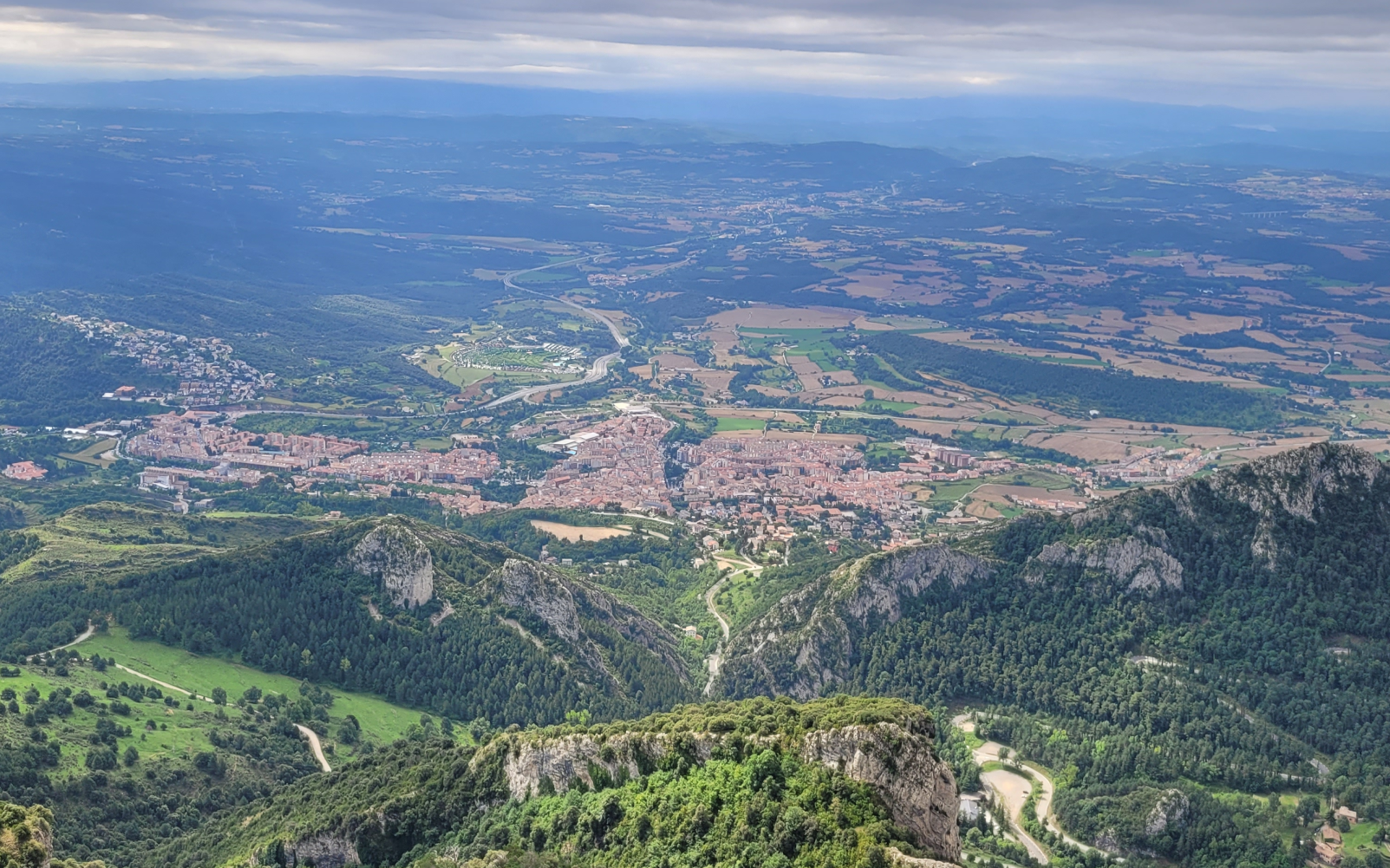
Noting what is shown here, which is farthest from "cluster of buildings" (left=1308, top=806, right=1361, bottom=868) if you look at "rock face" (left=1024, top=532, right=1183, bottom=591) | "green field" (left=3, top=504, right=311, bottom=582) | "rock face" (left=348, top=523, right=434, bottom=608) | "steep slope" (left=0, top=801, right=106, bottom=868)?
"green field" (left=3, top=504, right=311, bottom=582)

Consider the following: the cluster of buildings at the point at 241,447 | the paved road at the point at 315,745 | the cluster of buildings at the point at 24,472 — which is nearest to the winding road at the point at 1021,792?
the paved road at the point at 315,745

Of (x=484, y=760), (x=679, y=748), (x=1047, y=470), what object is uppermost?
(x=679, y=748)

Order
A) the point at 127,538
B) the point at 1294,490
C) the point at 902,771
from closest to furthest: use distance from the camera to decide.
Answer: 1. the point at 902,771
2. the point at 1294,490
3. the point at 127,538

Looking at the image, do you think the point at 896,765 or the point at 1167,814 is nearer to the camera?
the point at 896,765

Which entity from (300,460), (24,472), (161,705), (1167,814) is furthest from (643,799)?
(24,472)

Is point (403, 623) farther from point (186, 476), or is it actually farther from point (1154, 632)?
point (186, 476)

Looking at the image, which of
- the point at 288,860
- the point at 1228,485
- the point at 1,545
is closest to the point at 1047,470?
the point at 1228,485

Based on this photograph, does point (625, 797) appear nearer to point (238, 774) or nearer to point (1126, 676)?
point (238, 774)

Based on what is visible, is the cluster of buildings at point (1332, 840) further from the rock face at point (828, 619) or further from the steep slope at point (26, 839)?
the steep slope at point (26, 839)
